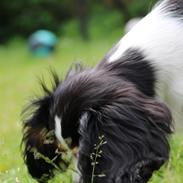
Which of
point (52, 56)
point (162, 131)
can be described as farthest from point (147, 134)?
point (52, 56)

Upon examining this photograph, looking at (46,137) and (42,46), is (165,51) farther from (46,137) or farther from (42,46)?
(42,46)

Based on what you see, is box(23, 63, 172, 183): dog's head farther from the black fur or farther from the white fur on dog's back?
the white fur on dog's back

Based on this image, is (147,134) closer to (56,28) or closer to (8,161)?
(8,161)

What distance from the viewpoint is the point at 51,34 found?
1794 cm

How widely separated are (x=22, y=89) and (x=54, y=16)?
11.0 meters

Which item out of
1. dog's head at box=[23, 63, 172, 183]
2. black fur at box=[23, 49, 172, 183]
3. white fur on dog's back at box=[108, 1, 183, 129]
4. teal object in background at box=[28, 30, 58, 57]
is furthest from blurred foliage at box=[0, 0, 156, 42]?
dog's head at box=[23, 63, 172, 183]

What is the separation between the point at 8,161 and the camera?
4.48 m

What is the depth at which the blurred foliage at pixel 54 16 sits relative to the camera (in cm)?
1955

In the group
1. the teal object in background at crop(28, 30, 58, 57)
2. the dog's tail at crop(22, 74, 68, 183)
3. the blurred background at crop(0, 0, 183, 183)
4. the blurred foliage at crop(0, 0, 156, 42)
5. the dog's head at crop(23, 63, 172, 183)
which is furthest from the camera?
the blurred foliage at crop(0, 0, 156, 42)

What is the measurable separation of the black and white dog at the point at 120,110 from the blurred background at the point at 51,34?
4878mm

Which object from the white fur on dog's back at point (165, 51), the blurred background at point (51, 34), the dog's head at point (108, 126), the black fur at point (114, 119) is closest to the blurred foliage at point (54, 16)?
the blurred background at point (51, 34)

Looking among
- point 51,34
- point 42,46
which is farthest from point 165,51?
point 51,34

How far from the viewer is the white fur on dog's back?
3.37 metres

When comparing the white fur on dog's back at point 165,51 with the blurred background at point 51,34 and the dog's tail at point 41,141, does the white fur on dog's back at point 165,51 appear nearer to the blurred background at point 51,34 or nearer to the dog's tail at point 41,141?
the dog's tail at point 41,141
